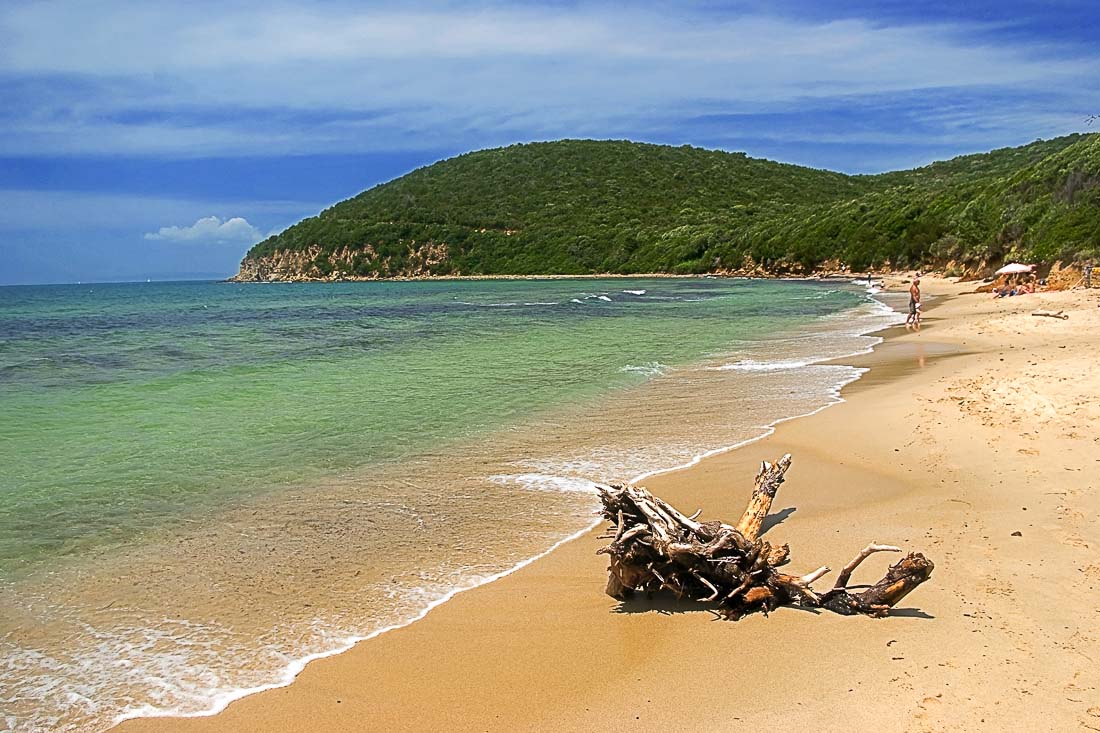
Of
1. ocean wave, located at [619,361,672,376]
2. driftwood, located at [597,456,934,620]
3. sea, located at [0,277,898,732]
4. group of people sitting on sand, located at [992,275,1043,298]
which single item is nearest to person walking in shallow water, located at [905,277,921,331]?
sea, located at [0,277,898,732]

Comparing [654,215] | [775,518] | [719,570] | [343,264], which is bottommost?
[775,518]

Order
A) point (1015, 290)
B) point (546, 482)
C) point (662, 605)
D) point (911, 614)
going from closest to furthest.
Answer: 1. point (911, 614)
2. point (662, 605)
3. point (546, 482)
4. point (1015, 290)

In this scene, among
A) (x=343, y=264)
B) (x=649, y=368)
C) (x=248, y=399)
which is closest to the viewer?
(x=248, y=399)

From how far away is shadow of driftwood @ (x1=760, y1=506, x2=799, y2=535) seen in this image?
7.05 m

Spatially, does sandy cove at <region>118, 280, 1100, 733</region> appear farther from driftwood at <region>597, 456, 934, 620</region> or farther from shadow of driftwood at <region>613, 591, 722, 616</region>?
driftwood at <region>597, 456, 934, 620</region>

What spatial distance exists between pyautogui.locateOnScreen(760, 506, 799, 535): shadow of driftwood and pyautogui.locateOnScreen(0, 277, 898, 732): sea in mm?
1472

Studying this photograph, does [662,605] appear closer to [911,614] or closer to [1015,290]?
[911,614]

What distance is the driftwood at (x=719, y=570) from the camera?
500cm

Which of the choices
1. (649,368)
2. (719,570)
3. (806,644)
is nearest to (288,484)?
(719,570)

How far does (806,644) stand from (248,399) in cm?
1224

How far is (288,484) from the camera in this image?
350 inches

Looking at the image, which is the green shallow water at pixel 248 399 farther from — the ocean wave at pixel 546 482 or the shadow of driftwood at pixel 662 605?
the shadow of driftwood at pixel 662 605

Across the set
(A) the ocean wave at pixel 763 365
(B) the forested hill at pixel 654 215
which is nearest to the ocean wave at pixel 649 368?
(A) the ocean wave at pixel 763 365

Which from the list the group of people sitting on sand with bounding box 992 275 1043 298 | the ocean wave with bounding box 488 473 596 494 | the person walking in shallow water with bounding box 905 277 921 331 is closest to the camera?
the ocean wave with bounding box 488 473 596 494
